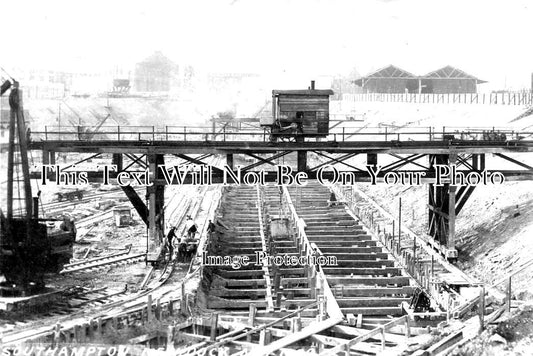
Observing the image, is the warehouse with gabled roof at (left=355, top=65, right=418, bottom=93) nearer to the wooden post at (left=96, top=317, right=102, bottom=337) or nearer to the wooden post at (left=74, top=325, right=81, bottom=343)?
the wooden post at (left=96, top=317, right=102, bottom=337)

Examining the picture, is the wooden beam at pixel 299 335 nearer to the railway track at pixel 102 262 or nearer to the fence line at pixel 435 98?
the railway track at pixel 102 262

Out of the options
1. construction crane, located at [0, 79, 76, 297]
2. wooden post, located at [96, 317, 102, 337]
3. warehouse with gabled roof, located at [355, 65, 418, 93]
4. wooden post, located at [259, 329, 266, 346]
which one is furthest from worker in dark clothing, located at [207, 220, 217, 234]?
warehouse with gabled roof, located at [355, 65, 418, 93]

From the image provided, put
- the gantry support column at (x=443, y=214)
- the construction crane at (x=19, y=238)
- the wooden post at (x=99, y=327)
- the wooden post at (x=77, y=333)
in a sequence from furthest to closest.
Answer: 1. the gantry support column at (x=443, y=214)
2. the construction crane at (x=19, y=238)
3. the wooden post at (x=99, y=327)
4. the wooden post at (x=77, y=333)

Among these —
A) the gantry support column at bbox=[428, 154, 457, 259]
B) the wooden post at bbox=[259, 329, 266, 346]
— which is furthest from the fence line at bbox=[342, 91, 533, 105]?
the wooden post at bbox=[259, 329, 266, 346]

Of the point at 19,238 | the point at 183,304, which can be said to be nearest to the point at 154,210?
the point at 183,304

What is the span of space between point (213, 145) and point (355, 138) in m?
35.5

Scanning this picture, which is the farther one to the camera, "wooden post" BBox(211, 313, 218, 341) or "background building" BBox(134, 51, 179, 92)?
"background building" BBox(134, 51, 179, 92)

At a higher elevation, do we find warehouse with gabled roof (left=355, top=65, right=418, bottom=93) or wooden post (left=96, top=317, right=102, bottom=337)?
warehouse with gabled roof (left=355, top=65, right=418, bottom=93)

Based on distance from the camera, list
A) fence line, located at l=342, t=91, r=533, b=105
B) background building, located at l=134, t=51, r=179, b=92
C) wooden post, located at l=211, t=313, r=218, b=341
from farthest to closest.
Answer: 1. background building, located at l=134, t=51, r=179, b=92
2. fence line, located at l=342, t=91, r=533, b=105
3. wooden post, located at l=211, t=313, r=218, b=341

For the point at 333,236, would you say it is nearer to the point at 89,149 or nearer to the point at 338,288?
the point at 338,288

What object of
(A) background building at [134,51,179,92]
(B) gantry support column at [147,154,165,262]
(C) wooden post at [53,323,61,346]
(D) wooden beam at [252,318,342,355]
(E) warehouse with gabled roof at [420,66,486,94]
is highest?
(A) background building at [134,51,179,92]

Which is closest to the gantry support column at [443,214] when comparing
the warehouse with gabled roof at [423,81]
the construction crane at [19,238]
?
the construction crane at [19,238]

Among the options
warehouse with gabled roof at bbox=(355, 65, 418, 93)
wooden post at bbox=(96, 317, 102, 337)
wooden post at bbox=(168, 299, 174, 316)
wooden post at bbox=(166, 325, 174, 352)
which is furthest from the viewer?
warehouse with gabled roof at bbox=(355, 65, 418, 93)

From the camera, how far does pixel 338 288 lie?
20.0m
